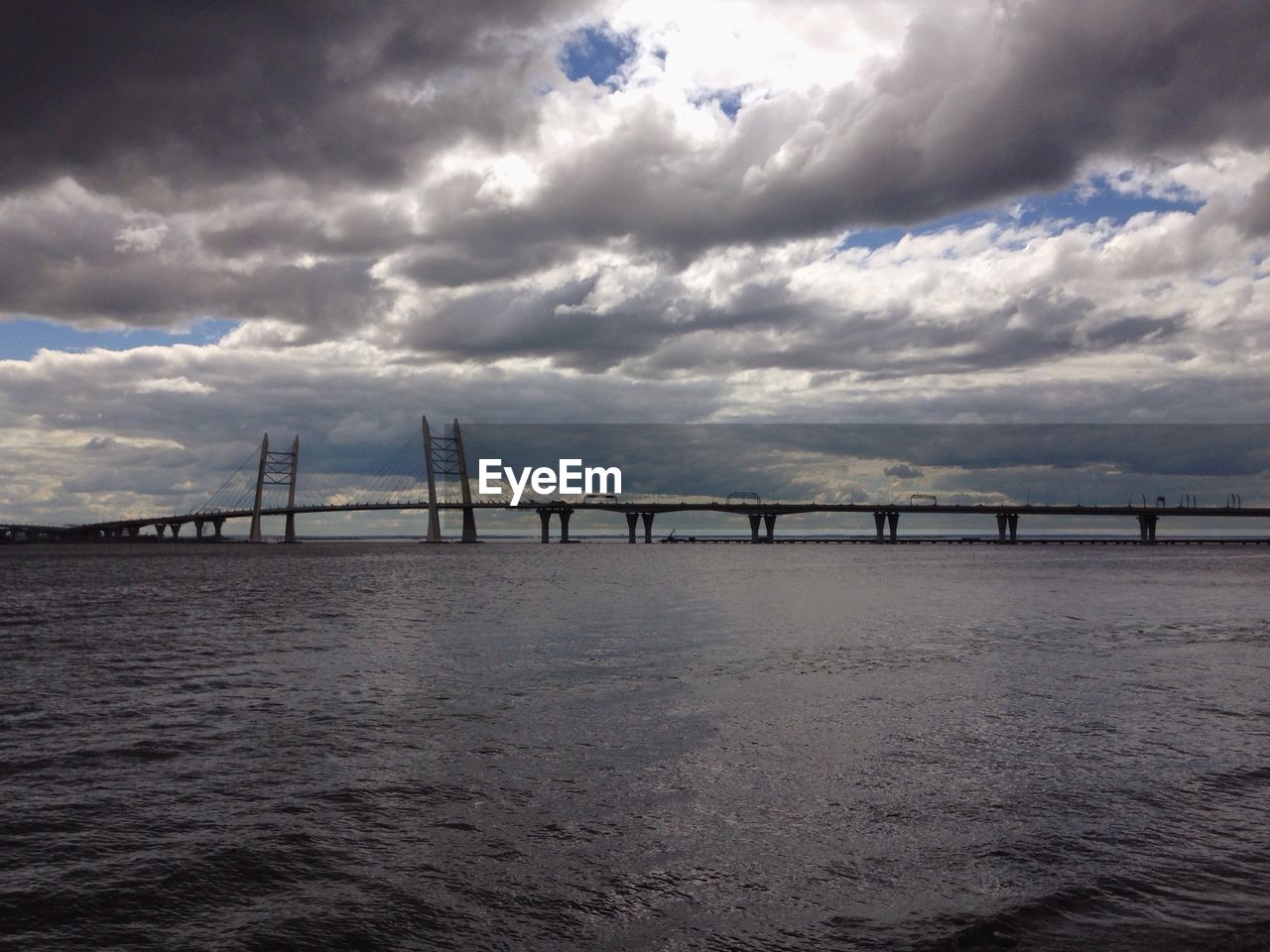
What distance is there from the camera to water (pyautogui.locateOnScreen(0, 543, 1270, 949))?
916 centimetres

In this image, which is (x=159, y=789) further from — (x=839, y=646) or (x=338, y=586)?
(x=338, y=586)

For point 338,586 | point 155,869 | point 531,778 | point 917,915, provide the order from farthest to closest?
point 338,586 → point 531,778 → point 155,869 → point 917,915

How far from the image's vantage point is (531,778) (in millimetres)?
14352

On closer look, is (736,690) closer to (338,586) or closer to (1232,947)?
(1232,947)

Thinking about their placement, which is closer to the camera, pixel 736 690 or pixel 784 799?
pixel 784 799

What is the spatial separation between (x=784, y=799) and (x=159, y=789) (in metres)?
9.16

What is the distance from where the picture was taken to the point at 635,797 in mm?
13297

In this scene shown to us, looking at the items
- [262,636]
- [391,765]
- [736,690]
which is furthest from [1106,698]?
[262,636]

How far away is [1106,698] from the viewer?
21.8 metres

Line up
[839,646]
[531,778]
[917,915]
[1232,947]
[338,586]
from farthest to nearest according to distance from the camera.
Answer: [338,586] < [839,646] < [531,778] < [917,915] < [1232,947]

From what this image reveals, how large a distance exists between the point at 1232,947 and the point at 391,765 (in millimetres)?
11574

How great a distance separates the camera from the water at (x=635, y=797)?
30.1ft

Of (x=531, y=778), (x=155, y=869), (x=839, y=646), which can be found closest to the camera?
(x=155, y=869)

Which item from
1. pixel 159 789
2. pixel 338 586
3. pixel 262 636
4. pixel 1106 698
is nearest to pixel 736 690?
pixel 1106 698
